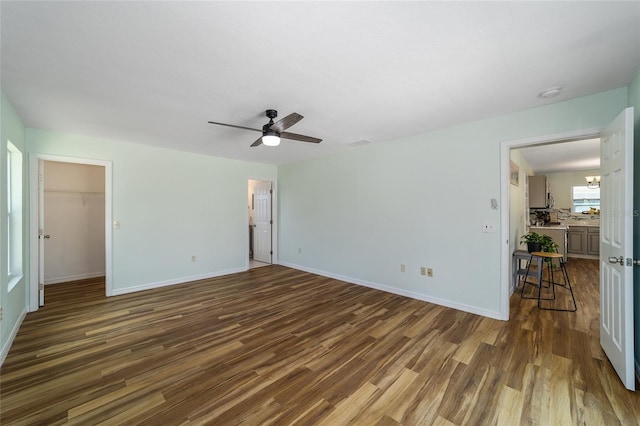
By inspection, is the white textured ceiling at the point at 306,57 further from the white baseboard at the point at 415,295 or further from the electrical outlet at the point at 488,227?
the white baseboard at the point at 415,295

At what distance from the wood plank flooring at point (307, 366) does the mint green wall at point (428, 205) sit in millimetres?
512

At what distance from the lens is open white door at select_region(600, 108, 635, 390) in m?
1.86

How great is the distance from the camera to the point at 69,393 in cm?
188

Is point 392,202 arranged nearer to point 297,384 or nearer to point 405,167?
point 405,167

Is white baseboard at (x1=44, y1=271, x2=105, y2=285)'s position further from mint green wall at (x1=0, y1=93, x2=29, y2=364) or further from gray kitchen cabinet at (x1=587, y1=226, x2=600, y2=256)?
gray kitchen cabinet at (x1=587, y1=226, x2=600, y2=256)

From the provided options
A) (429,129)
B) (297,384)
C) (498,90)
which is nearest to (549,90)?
(498,90)

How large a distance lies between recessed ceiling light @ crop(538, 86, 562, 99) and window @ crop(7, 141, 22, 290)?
5658 mm

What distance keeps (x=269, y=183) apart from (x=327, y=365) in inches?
190

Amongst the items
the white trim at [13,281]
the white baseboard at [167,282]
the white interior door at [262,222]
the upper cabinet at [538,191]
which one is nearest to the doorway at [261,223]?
the white interior door at [262,222]

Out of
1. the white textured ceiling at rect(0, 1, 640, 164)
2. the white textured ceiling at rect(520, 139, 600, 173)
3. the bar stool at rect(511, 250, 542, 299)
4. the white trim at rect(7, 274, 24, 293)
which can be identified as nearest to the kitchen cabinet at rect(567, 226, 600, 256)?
the white textured ceiling at rect(520, 139, 600, 173)

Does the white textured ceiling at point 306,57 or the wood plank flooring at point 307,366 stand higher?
the white textured ceiling at point 306,57

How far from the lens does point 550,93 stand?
2467mm

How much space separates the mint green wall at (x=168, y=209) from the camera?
4098 millimetres

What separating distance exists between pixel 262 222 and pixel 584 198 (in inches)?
A: 353
